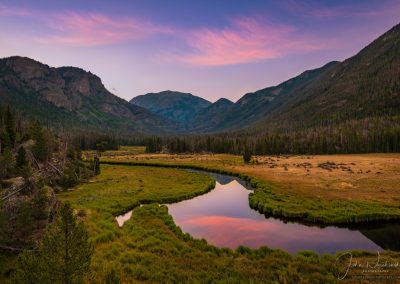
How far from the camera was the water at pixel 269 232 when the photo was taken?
31.8 m

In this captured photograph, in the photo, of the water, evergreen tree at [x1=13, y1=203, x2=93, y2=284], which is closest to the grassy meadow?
the water

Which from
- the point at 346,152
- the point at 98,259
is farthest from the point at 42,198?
the point at 346,152

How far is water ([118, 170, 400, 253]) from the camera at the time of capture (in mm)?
31750

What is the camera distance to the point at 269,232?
36.5m

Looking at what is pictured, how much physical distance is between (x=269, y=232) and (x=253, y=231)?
78.4 inches

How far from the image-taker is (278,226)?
3900 centimetres

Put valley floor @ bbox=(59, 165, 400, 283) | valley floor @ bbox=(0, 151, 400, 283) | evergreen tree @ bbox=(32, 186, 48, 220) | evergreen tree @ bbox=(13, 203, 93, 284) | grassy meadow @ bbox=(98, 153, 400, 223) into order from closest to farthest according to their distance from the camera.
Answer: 1. evergreen tree @ bbox=(13, 203, 93, 284)
2. valley floor @ bbox=(59, 165, 400, 283)
3. valley floor @ bbox=(0, 151, 400, 283)
4. evergreen tree @ bbox=(32, 186, 48, 220)
5. grassy meadow @ bbox=(98, 153, 400, 223)

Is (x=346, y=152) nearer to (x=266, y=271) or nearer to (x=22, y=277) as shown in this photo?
(x=266, y=271)

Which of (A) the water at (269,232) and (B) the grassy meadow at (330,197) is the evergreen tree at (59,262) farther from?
(B) the grassy meadow at (330,197)
